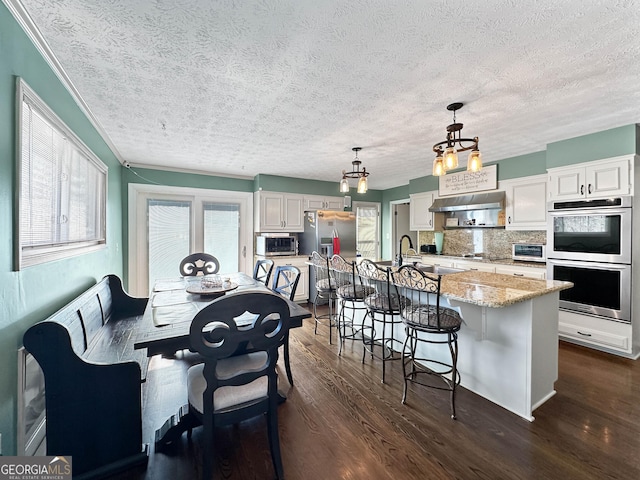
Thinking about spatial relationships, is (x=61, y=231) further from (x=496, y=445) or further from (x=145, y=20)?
(x=496, y=445)

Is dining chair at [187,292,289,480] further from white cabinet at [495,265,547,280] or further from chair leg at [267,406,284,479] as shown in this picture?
white cabinet at [495,265,547,280]

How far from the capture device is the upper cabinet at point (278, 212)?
190 inches

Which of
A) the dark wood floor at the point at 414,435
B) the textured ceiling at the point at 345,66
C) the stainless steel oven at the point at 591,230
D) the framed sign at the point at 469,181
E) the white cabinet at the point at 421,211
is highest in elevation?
the textured ceiling at the point at 345,66

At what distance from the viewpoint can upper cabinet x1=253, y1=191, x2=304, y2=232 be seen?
4.83 meters

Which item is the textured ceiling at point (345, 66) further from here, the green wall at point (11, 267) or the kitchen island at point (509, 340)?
the kitchen island at point (509, 340)

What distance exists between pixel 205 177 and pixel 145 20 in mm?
3499

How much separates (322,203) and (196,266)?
8.93 feet

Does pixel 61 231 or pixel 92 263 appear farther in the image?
pixel 92 263

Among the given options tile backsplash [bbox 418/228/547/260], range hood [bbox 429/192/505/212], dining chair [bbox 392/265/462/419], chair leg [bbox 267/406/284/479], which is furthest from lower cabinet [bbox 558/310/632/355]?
chair leg [bbox 267/406/284/479]

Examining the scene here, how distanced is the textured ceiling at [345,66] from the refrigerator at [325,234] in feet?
6.94

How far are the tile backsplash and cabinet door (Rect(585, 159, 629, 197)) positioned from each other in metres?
0.95

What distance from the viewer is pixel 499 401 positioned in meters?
2.02

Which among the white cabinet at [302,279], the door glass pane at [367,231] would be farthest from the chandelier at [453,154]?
the door glass pane at [367,231]

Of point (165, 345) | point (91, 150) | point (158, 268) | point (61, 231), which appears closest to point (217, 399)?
point (165, 345)
